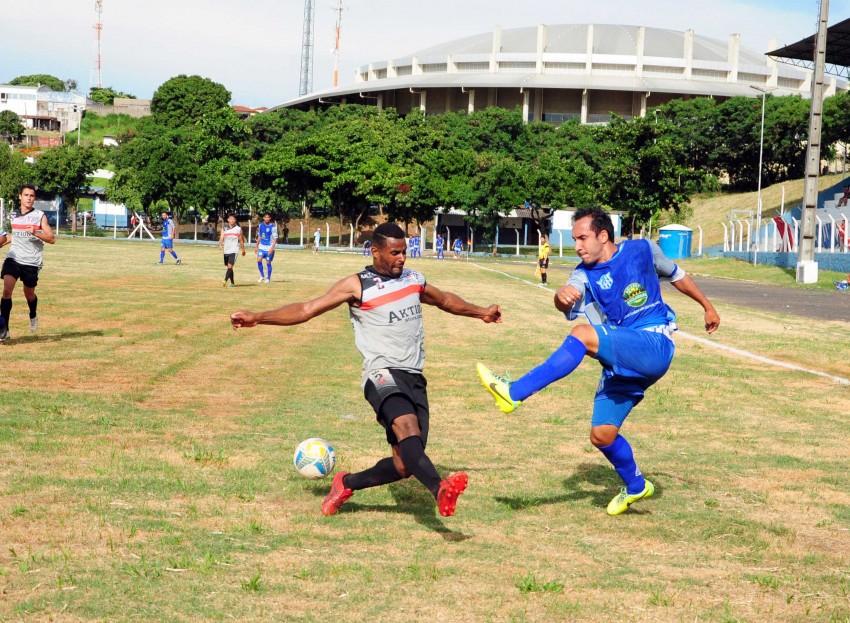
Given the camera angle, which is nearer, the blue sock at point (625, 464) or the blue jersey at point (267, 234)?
the blue sock at point (625, 464)

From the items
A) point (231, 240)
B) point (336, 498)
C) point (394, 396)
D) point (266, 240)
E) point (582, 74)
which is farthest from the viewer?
point (582, 74)

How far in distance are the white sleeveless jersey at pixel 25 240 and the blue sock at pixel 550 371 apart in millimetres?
11115

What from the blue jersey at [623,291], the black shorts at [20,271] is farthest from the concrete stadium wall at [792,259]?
the blue jersey at [623,291]

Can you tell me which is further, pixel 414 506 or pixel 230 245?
pixel 230 245

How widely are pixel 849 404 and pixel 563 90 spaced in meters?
109

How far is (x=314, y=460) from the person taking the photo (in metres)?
7.50

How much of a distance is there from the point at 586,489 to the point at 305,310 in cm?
266

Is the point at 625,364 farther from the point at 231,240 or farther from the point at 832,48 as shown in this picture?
the point at 832,48

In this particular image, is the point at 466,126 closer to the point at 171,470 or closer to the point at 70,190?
the point at 70,190

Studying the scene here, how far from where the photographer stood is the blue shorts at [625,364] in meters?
6.66

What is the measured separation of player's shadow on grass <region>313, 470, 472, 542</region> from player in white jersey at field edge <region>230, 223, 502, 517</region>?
0.30 metres

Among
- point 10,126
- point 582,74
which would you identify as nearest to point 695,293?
point 582,74

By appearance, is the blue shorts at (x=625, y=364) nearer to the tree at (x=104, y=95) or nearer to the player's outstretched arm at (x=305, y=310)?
the player's outstretched arm at (x=305, y=310)

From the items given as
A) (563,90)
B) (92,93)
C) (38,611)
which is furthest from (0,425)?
(92,93)
